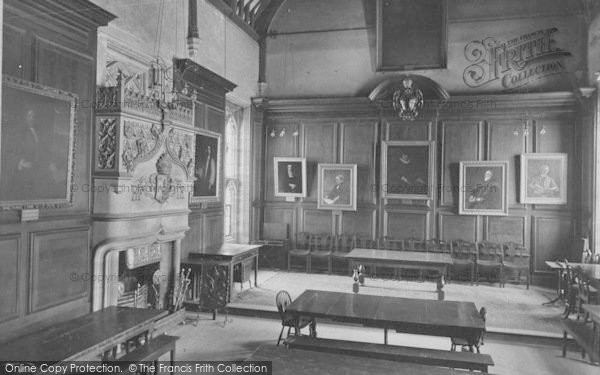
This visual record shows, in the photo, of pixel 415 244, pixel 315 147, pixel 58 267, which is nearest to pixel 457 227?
pixel 415 244

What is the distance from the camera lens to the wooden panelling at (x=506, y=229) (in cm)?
989

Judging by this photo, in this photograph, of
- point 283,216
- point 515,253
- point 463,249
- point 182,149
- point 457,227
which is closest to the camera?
point 182,149

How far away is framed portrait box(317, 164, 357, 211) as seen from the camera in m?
10.7

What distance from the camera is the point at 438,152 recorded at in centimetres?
1040

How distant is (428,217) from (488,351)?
462cm

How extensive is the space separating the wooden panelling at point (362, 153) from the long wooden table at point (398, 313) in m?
5.18

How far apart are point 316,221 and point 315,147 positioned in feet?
5.80

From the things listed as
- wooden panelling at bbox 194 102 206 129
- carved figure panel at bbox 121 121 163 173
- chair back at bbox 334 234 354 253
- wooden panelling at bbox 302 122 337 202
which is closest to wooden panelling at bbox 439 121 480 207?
chair back at bbox 334 234 354 253

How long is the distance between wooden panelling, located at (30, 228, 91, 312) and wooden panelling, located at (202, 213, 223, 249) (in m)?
3.29

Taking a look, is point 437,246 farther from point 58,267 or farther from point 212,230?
point 58,267

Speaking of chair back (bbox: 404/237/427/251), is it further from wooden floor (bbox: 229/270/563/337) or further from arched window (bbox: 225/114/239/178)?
arched window (bbox: 225/114/239/178)

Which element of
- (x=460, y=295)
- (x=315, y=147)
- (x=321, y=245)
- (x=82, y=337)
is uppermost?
(x=315, y=147)

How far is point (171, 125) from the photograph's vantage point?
666cm

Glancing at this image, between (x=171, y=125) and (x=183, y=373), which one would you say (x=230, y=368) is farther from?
(x=171, y=125)
